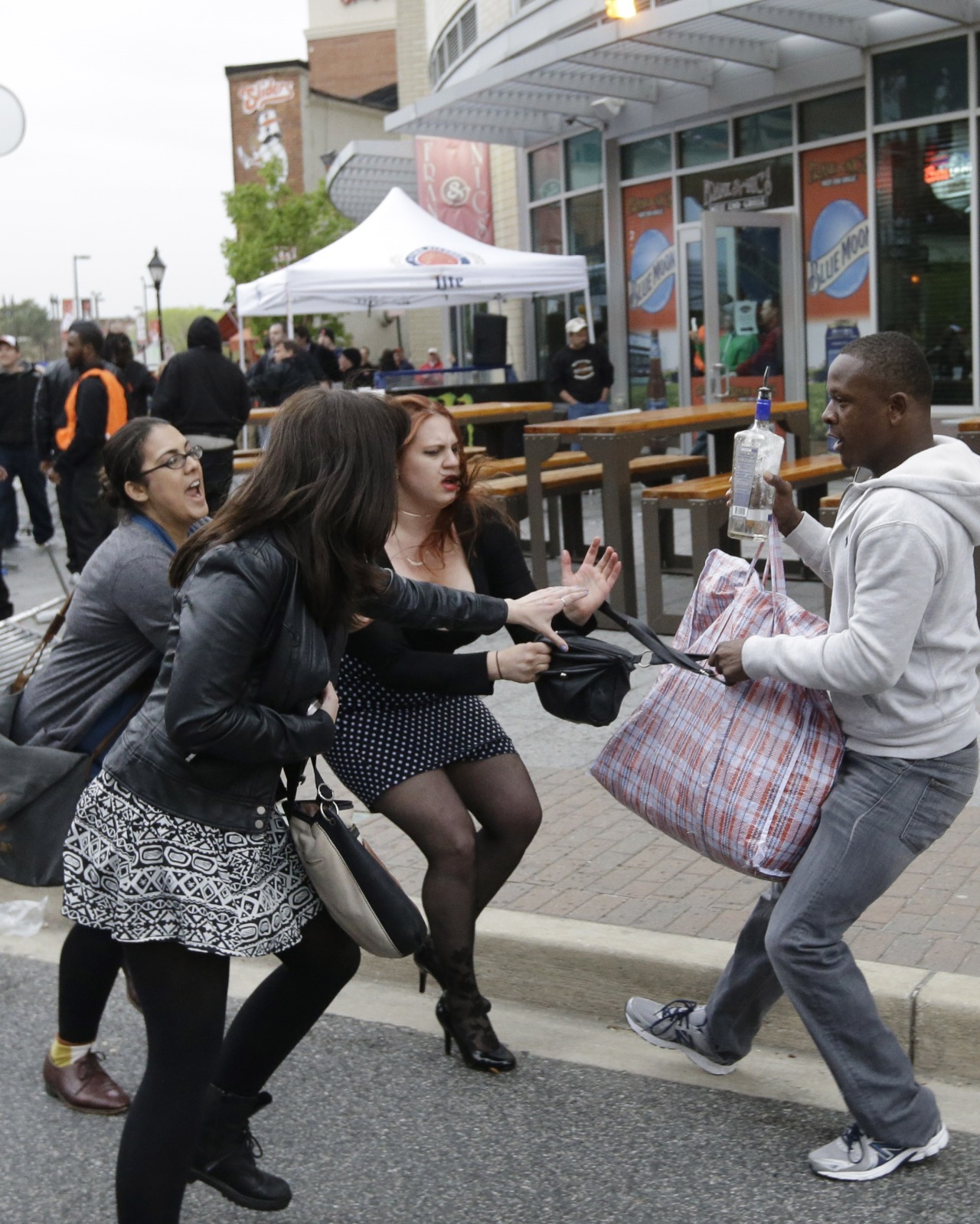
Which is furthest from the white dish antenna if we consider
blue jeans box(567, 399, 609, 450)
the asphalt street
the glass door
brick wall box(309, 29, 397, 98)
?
brick wall box(309, 29, 397, 98)

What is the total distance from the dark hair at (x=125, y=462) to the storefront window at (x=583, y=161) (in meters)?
14.9

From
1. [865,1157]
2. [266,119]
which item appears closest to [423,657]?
[865,1157]

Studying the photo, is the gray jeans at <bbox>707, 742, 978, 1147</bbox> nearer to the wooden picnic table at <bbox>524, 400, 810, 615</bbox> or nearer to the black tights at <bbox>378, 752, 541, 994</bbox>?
the black tights at <bbox>378, 752, 541, 994</bbox>

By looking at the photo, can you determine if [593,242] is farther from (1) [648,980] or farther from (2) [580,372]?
(1) [648,980]

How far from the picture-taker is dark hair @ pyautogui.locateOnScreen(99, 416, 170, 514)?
3.96 m

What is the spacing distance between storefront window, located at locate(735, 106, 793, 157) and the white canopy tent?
7.26 ft

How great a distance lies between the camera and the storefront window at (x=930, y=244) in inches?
519

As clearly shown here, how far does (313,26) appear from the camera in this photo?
70.2 m

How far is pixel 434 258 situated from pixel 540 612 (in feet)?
41.6

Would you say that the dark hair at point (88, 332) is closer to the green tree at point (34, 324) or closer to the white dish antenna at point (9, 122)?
the white dish antenna at point (9, 122)

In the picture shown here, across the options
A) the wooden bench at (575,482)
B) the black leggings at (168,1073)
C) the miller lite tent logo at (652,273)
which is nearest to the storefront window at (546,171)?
the miller lite tent logo at (652,273)

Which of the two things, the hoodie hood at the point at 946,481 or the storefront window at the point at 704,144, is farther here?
the storefront window at the point at 704,144

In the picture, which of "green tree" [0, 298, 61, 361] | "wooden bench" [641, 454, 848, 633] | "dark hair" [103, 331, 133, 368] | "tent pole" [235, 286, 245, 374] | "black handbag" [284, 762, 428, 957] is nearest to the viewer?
"black handbag" [284, 762, 428, 957]

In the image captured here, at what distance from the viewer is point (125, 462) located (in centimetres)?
396
